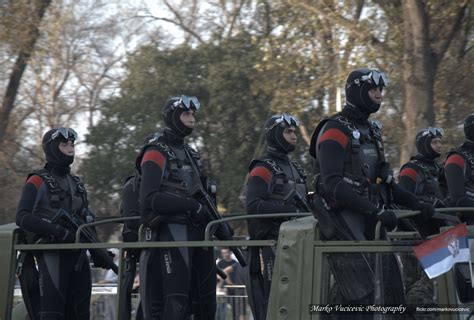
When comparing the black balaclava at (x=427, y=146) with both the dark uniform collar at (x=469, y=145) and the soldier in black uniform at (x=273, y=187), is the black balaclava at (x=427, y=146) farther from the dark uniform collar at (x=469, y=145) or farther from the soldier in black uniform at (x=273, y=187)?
the soldier in black uniform at (x=273, y=187)

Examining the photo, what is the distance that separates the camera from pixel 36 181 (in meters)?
7.16

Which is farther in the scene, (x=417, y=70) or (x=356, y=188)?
(x=417, y=70)

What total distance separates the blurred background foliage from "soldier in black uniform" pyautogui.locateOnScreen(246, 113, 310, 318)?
7.14 metres

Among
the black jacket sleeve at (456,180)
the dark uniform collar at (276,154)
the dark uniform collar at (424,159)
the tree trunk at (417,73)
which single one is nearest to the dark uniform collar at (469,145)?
the black jacket sleeve at (456,180)

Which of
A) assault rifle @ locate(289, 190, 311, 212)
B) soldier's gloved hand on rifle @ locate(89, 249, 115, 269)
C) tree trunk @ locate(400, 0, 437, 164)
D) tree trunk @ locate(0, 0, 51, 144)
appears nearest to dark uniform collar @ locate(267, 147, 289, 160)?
assault rifle @ locate(289, 190, 311, 212)

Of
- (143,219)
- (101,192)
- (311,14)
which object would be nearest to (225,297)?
(143,219)

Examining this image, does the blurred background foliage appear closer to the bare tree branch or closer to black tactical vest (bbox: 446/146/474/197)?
the bare tree branch

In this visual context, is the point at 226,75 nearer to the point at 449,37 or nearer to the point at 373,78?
the point at 449,37

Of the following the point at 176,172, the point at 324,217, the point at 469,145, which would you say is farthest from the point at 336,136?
the point at 469,145

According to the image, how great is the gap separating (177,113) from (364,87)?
1.59 metres

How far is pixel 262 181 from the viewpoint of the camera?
24.8 ft

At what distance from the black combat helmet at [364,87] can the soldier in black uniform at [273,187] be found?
4.69ft

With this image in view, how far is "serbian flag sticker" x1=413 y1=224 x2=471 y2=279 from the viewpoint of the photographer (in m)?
4.68

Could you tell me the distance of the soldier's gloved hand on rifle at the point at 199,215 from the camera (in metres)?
6.47
